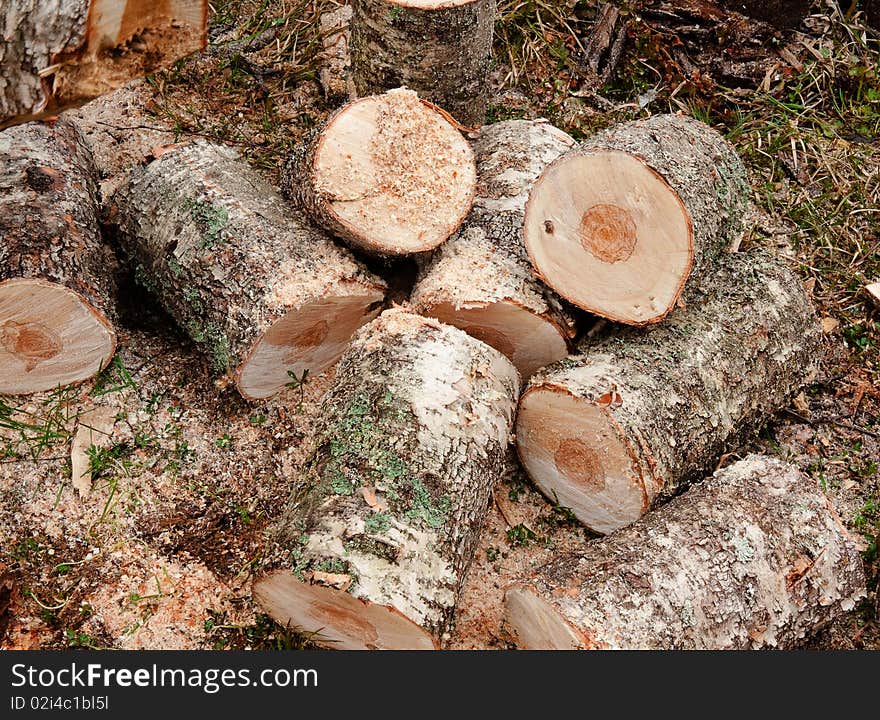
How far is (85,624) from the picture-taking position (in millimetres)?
2703

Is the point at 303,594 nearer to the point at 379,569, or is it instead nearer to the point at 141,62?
the point at 379,569

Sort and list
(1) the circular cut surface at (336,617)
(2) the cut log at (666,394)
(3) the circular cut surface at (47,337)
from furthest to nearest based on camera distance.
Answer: (3) the circular cut surface at (47,337) < (2) the cut log at (666,394) < (1) the circular cut surface at (336,617)

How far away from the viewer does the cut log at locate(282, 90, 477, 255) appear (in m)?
Result: 3.05

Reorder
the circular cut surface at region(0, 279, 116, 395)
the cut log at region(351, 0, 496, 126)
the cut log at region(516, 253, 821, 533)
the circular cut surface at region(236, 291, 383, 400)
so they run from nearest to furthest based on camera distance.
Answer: the cut log at region(516, 253, 821, 533), the circular cut surface at region(0, 279, 116, 395), the circular cut surface at region(236, 291, 383, 400), the cut log at region(351, 0, 496, 126)

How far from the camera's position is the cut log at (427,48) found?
335 centimetres

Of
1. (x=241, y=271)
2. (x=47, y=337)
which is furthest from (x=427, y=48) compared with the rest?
(x=47, y=337)

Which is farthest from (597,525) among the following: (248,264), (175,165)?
(175,165)

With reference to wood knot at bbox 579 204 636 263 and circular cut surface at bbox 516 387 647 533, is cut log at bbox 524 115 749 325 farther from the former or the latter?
circular cut surface at bbox 516 387 647 533

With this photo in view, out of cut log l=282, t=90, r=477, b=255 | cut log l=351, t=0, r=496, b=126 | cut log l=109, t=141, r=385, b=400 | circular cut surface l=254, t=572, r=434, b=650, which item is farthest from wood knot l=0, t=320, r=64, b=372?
cut log l=351, t=0, r=496, b=126

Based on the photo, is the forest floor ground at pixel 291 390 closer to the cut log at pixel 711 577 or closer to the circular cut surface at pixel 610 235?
the cut log at pixel 711 577

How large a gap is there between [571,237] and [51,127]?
2.08 m

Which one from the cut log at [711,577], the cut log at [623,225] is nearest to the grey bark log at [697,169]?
the cut log at [623,225]

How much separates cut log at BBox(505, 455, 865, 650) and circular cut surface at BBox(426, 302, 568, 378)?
69cm

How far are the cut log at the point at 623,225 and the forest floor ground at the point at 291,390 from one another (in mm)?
744
